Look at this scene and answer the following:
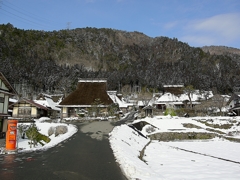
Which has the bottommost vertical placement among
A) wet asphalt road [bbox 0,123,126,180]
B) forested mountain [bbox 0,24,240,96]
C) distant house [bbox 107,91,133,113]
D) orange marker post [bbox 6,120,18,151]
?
wet asphalt road [bbox 0,123,126,180]

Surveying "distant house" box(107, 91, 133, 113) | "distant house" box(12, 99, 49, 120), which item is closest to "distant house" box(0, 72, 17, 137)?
"distant house" box(12, 99, 49, 120)

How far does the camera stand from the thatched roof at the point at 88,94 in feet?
128

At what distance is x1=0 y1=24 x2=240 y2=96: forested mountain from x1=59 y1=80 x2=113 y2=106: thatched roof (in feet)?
102

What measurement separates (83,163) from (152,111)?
3167 centimetres

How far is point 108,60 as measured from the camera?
6388 inches

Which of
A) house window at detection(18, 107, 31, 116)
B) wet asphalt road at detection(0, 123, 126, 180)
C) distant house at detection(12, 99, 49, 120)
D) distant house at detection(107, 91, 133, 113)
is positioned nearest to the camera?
wet asphalt road at detection(0, 123, 126, 180)

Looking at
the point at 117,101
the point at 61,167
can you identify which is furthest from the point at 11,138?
the point at 117,101

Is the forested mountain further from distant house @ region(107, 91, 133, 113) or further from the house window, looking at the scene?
the house window

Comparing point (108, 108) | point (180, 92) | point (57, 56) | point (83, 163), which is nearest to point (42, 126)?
point (108, 108)

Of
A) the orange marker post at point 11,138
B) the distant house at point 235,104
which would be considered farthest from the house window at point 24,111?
the distant house at point 235,104

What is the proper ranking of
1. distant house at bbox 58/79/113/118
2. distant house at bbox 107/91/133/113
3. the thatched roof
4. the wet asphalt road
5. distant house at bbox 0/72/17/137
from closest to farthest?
1. the wet asphalt road
2. distant house at bbox 0/72/17/137
3. distant house at bbox 58/79/113/118
4. the thatched roof
5. distant house at bbox 107/91/133/113

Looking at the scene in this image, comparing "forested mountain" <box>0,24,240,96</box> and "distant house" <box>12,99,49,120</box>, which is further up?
"forested mountain" <box>0,24,240,96</box>

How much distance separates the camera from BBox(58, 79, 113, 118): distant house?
38.5m

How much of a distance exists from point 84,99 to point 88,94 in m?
1.83
